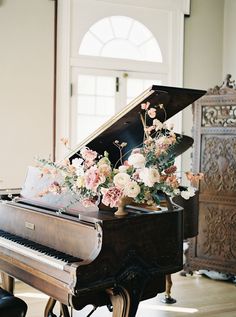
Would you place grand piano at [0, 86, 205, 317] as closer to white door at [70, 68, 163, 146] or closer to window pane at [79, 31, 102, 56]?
white door at [70, 68, 163, 146]

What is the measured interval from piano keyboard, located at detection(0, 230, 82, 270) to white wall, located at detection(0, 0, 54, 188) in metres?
1.80

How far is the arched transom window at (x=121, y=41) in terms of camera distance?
504cm

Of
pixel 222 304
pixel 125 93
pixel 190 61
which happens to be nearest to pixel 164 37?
pixel 190 61

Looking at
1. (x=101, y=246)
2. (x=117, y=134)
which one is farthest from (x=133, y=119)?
(x=101, y=246)

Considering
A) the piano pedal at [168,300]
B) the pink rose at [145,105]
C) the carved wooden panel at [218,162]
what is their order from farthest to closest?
the carved wooden panel at [218,162] → the piano pedal at [168,300] → the pink rose at [145,105]

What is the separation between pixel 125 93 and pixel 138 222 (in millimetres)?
3015

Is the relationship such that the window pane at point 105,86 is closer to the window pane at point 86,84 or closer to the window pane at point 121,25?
the window pane at point 86,84

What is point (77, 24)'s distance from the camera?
4902 millimetres

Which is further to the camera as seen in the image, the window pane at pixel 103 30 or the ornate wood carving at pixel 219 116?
the window pane at pixel 103 30

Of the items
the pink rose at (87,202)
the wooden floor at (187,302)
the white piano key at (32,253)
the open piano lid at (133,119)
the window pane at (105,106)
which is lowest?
the wooden floor at (187,302)

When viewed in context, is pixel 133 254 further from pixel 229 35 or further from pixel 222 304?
pixel 229 35

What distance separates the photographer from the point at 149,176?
2.32 metres

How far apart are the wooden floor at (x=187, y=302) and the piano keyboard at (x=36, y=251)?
1.15 m

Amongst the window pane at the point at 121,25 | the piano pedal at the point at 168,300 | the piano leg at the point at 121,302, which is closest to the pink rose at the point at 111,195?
the piano leg at the point at 121,302
